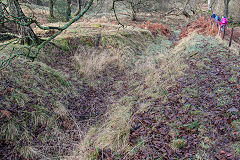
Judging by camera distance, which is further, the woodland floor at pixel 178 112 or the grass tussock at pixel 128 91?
the grass tussock at pixel 128 91

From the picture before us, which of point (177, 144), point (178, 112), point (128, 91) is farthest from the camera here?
point (128, 91)

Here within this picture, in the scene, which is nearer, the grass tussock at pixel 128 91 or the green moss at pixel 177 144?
the green moss at pixel 177 144

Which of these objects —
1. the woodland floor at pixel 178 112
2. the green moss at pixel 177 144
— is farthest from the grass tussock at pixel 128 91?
the green moss at pixel 177 144

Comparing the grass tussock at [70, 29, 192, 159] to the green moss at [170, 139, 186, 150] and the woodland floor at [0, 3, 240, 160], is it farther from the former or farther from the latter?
the green moss at [170, 139, 186, 150]

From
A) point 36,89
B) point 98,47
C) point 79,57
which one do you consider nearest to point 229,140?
point 36,89

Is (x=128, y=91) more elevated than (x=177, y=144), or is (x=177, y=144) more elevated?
(x=177, y=144)

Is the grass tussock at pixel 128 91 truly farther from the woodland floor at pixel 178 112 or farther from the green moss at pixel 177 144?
the green moss at pixel 177 144

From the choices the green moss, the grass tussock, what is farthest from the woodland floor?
the grass tussock

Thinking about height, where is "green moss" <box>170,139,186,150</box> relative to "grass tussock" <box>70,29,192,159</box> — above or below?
above

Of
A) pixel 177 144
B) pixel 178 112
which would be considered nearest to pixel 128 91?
pixel 178 112

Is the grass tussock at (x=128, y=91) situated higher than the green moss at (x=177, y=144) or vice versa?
the green moss at (x=177, y=144)

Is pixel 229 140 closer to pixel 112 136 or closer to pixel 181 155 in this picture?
pixel 181 155

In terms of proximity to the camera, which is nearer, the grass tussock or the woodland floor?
the woodland floor

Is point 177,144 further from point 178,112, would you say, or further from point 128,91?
point 128,91
